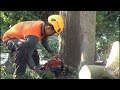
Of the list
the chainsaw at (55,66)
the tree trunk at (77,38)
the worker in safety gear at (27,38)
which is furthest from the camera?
the chainsaw at (55,66)

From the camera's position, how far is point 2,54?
7258 millimetres

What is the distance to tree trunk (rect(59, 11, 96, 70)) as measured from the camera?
5.60 m

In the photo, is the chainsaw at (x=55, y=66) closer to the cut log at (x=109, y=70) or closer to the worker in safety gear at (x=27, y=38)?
the worker in safety gear at (x=27, y=38)

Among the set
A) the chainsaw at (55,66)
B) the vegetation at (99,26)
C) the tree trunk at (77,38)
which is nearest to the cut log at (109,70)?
the tree trunk at (77,38)

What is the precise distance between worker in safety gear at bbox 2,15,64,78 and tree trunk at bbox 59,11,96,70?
43cm

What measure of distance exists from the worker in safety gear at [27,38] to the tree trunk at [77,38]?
0.43 meters

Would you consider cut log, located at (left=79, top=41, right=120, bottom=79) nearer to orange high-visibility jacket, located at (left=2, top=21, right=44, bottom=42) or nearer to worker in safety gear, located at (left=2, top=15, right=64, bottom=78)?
worker in safety gear, located at (left=2, top=15, right=64, bottom=78)

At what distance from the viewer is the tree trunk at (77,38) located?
560cm

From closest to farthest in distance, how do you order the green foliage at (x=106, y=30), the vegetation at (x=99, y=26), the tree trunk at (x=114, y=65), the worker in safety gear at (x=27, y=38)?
the tree trunk at (x=114, y=65) < the worker in safety gear at (x=27, y=38) < the vegetation at (x=99, y=26) < the green foliage at (x=106, y=30)

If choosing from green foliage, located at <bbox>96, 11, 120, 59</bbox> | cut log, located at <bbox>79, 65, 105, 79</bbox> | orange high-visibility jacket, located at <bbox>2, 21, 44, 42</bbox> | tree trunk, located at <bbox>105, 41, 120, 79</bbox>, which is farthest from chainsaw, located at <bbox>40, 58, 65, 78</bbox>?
green foliage, located at <bbox>96, 11, 120, 59</bbox>
